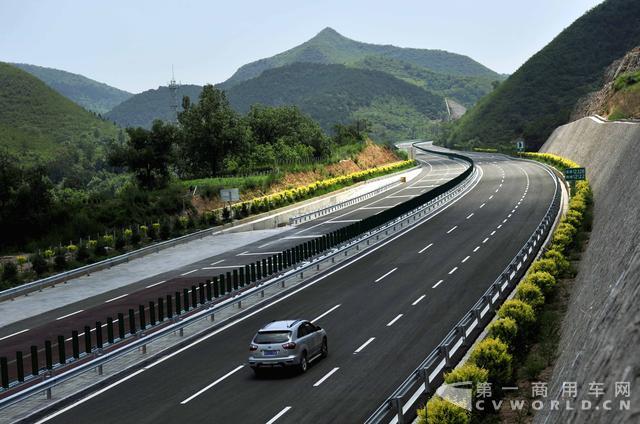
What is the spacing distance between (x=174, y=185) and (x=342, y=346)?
55.8 m

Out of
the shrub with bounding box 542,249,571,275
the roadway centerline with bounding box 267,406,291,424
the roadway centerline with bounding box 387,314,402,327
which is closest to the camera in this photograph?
the roadway centerline with bounding box 267,406,291,424

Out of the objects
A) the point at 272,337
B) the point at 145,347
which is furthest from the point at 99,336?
the point at 272,337

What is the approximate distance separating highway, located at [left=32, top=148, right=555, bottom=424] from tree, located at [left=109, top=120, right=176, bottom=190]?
124 feet

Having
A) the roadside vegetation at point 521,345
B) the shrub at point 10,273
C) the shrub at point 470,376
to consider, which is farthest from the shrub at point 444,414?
the shrub at point 10,273

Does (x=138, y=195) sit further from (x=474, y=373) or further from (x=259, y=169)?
(x=474, y=373)

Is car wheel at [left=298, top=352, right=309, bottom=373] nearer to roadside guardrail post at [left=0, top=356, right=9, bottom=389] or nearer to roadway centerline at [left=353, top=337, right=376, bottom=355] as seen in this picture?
roadway centerline at [left=353, top=337, right=376, bottom=355]

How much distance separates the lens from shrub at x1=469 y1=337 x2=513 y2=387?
54.1 ft

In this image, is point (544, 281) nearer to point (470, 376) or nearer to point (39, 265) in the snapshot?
point (470, 376)

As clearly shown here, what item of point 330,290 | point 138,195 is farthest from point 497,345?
point 138,195

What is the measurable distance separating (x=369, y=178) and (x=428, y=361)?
82.5 m

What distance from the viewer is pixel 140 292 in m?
37.5

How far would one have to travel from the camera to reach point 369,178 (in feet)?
325

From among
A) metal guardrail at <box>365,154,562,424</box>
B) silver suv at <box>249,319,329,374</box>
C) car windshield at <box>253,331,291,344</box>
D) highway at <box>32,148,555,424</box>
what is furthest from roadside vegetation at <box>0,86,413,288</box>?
metal guardrail at <box>365,154,562,424</box>

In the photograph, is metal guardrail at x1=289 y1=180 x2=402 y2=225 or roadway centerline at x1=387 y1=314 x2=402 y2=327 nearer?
roadway centerline at x1=387 y1=314 x2=402 y2=327
